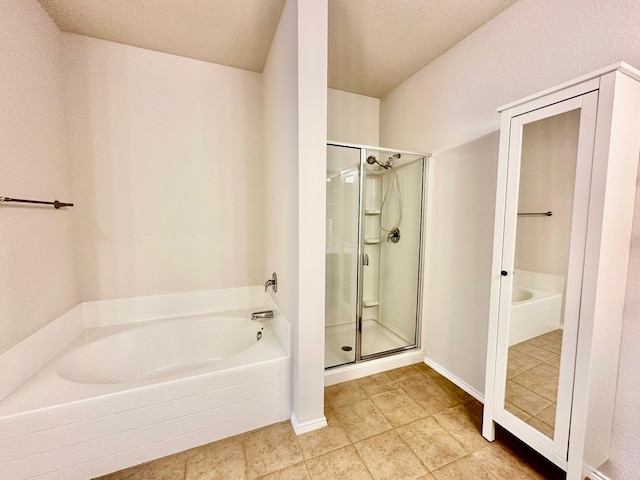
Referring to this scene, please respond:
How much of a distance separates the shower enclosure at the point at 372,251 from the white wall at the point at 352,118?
557 mm

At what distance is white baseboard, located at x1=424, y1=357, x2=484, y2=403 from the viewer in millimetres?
1837

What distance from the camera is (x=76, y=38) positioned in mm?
1832

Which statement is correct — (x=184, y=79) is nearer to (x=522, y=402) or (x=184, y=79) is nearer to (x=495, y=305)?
(x=495, y=305)

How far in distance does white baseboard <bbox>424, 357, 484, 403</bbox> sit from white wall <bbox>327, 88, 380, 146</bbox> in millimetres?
2255

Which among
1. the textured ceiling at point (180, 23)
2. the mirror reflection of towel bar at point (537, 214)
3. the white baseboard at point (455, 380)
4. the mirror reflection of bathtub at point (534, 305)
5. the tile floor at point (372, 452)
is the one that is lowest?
the tile floor at point (372, 452)

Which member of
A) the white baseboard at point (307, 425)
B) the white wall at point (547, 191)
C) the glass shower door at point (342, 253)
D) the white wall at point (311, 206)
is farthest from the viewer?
the glass shower door at point (342, 253)

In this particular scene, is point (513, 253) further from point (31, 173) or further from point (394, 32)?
Result: point (31, 173)

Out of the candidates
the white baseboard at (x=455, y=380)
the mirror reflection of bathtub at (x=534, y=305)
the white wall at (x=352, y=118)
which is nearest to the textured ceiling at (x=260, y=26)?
the white wall at (x=352, y=118)

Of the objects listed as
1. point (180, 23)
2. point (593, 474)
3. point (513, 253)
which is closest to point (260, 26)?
point (180, 23)

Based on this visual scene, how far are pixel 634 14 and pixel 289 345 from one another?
231 cm

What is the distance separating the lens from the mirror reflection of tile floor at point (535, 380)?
3.95ft

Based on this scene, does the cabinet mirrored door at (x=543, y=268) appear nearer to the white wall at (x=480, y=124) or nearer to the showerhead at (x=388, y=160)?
the white wall at (x=480, y=124)

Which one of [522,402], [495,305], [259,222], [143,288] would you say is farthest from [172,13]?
[522,402]

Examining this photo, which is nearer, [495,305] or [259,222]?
[495,305]
